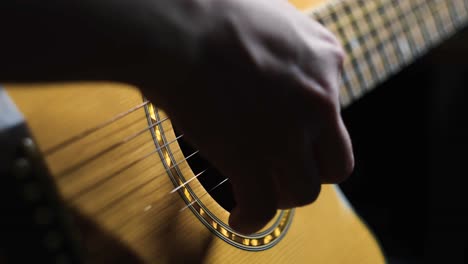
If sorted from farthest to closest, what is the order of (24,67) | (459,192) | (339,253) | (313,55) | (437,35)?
(459,192)
(437,35)
(339,253)
(313,55)
(24,67)

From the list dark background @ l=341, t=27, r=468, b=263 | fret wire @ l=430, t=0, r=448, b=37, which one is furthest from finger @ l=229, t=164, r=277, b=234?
dark background @ l=341, t=27, r=468, b=263

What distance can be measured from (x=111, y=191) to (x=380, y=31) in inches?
19.4

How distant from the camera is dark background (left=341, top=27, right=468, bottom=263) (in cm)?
108

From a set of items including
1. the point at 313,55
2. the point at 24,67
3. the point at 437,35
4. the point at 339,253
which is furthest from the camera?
the point at 437,35

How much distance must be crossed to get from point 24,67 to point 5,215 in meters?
0.10

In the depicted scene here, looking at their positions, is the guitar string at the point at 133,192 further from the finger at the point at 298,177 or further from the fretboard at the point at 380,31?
the fretboard at the point at 380,31

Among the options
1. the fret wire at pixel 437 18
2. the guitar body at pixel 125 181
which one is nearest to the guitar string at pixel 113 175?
the guitar body at pixel 125 181

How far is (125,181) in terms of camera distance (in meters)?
0.41

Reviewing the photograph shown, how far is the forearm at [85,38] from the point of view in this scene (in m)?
0.26

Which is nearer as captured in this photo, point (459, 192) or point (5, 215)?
point (5, 215)

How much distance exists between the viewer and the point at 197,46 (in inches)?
12.1

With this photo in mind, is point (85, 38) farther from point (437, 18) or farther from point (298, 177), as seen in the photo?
point (437, 18)

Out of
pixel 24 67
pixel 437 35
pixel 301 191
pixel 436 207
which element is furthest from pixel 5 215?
pixel 436 207

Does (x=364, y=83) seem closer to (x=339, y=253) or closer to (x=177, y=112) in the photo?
(x=339, y=253)
